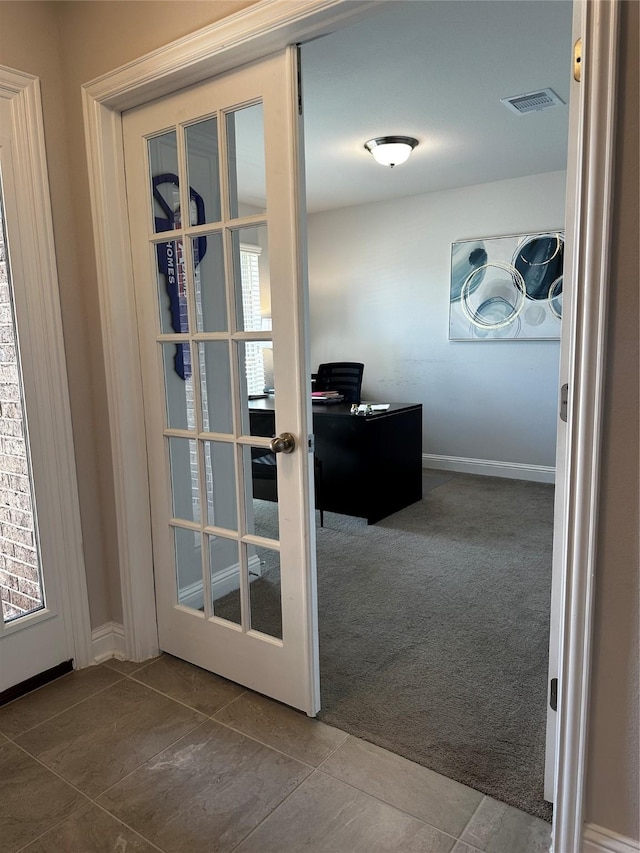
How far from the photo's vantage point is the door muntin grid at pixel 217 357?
1.83 metres

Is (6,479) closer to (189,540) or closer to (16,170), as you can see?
(189,540)

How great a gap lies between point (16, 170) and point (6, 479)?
1089mm

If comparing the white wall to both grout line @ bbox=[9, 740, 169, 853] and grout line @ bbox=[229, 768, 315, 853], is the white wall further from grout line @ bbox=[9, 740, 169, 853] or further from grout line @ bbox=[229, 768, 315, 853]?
grout line @ bbox=[9, 740, 169, 853]

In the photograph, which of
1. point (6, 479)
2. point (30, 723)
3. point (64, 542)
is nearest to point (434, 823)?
point (30, 723)

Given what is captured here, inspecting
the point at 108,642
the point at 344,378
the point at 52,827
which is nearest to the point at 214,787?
the point at 52,827

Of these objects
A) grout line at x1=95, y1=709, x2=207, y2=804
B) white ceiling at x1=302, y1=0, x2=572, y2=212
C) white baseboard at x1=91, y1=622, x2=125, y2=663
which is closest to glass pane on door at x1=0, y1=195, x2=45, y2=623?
white baseboard at x1=91, y1=622, x2=125, y2=663

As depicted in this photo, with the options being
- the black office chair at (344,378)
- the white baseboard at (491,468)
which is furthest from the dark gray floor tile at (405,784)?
the white baseboard at (491,468)

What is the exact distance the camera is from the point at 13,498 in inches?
85.1

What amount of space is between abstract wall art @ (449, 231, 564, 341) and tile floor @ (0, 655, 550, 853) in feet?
12.4

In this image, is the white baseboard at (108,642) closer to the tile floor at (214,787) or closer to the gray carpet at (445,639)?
the tile floor at (214,787)

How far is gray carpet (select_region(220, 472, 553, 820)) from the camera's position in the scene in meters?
1.79

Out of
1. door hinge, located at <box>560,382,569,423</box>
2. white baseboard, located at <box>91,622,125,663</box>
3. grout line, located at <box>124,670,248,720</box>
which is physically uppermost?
door hinge, located at <box>560,382,569,423</box>

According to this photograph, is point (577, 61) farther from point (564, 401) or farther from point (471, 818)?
point (471, 818)

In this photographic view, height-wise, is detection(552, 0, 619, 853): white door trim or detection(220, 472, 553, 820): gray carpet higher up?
detection(552, 0, 619, 853): white door trim
